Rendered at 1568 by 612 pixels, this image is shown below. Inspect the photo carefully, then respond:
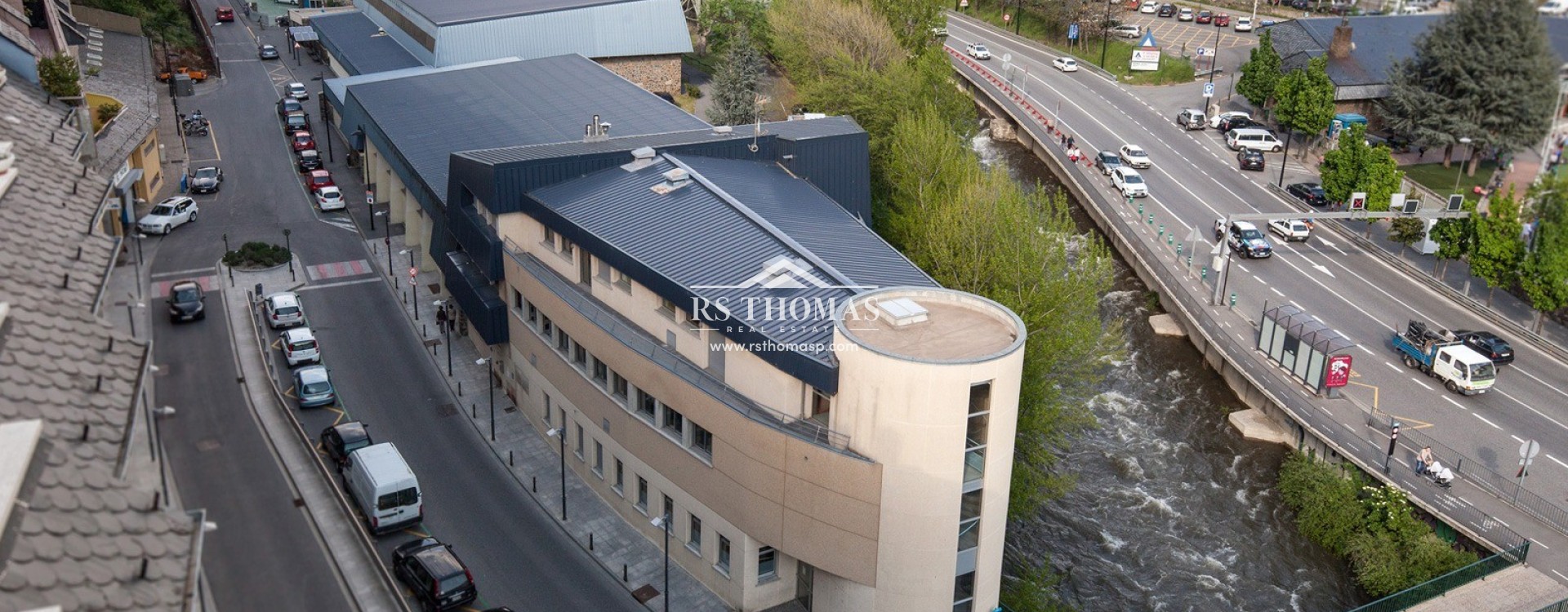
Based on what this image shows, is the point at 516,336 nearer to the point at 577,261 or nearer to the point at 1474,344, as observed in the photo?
the point at 577,261

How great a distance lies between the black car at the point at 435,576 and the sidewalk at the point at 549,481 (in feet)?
15.9

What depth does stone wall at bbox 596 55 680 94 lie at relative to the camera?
88.6 meters

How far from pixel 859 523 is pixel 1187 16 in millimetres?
100889

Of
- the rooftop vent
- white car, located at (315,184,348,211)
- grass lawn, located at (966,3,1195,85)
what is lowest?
white car, located at (315,184,348,211)

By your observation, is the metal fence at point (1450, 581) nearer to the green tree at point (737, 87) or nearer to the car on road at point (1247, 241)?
the car on road at point (1247, 241)

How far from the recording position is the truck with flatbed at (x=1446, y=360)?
2028 inches

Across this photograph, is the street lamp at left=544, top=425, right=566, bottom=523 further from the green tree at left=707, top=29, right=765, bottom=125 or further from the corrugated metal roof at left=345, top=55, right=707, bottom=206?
the green tree at left=707, top=29, right=765, bottom=125

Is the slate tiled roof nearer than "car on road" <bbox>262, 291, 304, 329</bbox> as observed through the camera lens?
Yes

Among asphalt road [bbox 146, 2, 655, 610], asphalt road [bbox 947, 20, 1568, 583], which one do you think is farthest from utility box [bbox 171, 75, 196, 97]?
asphalt road [bbox 947, 20, 1568, 583]

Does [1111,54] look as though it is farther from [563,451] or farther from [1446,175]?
[563,451]

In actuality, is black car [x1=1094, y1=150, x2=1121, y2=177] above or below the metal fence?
above

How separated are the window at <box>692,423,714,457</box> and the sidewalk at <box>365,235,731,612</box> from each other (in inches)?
142

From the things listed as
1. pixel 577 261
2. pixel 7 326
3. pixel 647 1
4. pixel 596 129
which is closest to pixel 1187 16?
pixel 647 1

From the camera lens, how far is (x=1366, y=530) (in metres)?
45.8
